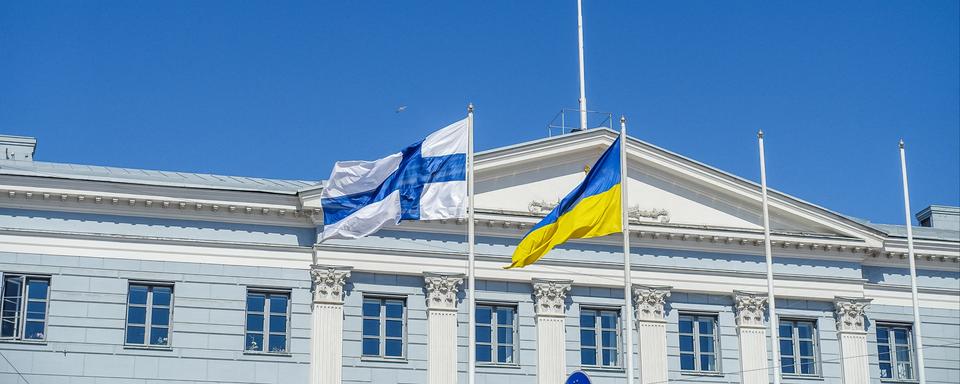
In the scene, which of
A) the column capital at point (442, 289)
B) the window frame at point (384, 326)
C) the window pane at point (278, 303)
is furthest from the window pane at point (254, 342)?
the column capital at point (442, 289)

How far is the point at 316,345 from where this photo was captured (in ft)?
133

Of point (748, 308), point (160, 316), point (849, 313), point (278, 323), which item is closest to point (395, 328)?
point (278, 323)

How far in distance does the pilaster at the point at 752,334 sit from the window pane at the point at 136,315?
51.4ft

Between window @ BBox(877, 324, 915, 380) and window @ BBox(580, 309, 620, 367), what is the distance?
25.8 feet

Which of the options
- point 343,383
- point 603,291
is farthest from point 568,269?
point 343,383

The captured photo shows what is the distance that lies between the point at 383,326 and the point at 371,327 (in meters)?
0.31

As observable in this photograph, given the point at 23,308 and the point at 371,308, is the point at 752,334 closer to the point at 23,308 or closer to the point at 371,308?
the point at 371,308

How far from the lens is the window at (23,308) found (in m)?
39.1

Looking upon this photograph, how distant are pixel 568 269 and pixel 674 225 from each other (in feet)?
10.4

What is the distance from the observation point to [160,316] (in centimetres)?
4022

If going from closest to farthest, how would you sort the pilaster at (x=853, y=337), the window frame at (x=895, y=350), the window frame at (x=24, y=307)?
the window frame at (x=24, y=307) → the pilaster at (x=853, y=337) → the window frame at (x=895, y=350)

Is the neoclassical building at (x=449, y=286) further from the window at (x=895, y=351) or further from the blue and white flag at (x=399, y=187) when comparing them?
the blue and white flag at (x=399, y=187)

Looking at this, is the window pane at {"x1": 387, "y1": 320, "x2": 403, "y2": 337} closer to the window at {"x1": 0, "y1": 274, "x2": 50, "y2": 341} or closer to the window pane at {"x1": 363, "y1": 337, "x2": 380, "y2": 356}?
the window pane at {"x1": 363, "y1": 337, "x2": 380, "y2": 356}

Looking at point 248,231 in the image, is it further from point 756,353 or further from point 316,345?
point 756,353
